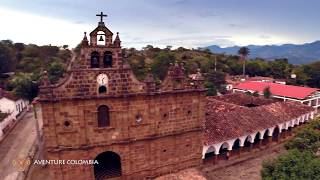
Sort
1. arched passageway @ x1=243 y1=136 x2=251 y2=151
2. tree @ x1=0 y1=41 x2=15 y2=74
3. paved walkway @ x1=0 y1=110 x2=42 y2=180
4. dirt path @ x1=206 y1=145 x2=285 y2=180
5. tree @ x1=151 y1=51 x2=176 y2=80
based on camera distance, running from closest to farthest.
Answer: dirt path @ x1=206 y1=145 x2=285 y2=180 → paved walkway @ x1=0 y1=110 x2=42 y2=180 → arched passageway @ x1=243 y1=136 x2=251 y2=151 → tree @ x1=0 y1=41 x2=15 y2=74 → tree @ x1=151 y1=51 x2=176 y2=80

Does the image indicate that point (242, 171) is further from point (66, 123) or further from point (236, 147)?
point (66, 123)

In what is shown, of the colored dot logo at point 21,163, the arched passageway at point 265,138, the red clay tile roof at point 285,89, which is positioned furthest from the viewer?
the red clay tile roof at point 285,89

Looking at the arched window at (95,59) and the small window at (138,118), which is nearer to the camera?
the arched window at (95,59)

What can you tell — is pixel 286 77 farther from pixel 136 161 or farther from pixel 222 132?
pixel 136 161

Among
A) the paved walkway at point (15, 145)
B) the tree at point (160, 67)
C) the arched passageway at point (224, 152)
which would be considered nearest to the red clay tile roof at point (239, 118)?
the arched passageway at point (224, 152)

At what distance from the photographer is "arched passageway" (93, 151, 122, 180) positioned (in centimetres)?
2088

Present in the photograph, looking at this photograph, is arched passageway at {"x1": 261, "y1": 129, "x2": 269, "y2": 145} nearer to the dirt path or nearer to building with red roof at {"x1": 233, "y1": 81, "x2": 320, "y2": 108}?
the dirt path

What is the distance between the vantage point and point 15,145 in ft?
105

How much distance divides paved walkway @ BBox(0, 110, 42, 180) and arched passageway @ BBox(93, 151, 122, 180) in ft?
28.8

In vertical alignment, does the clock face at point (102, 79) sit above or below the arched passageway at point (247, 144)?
above

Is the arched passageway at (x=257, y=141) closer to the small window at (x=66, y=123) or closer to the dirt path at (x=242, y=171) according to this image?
the dirt path at (x=242, y=171)

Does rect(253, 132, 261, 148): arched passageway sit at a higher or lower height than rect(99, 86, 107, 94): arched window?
lower

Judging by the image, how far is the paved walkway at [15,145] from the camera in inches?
1025

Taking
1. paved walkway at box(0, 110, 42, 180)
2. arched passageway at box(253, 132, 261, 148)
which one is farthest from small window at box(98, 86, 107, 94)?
arched passageway at box(253, 132, 261, 148)
